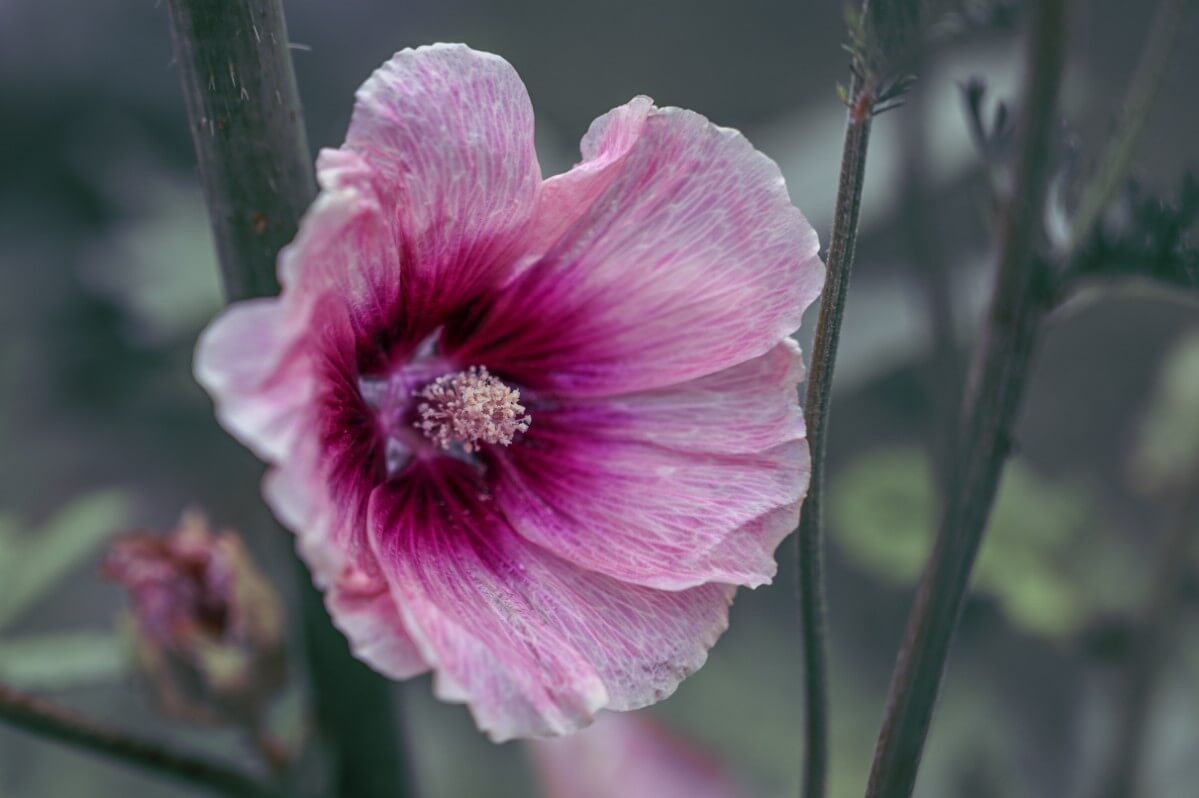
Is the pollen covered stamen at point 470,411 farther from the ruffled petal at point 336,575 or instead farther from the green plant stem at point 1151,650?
the green plant stem at point 1151,650

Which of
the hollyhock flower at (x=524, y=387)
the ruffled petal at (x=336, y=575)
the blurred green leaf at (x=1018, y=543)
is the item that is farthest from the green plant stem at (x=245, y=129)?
the blurred green leaf at (x=1018, y=543)

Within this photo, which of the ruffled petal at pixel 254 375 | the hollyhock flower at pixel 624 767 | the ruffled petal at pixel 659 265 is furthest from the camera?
the hollyhock flower at pixel 624 767

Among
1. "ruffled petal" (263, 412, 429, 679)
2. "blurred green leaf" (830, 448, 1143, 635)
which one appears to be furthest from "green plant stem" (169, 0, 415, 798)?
"blurred green leaf" (830, 448, 1143, 635)

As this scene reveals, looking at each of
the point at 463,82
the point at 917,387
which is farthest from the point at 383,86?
the point at 917,387

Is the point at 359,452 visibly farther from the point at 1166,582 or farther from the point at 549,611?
the point at 1166,582

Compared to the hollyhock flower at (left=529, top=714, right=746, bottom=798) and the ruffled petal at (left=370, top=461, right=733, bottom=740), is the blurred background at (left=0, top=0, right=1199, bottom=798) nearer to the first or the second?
the hollyhock flower at (left=529, top=714, right=746, bottom=798)
